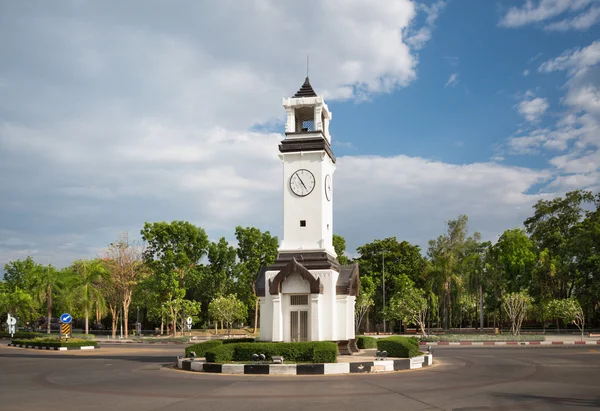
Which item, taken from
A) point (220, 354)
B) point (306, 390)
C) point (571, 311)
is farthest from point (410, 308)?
point (306, 390)

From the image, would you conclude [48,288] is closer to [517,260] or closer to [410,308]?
[410,308]

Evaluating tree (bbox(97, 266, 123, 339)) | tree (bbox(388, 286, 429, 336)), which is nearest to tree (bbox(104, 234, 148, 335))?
tree (bbox(97, 266, 123, 339))

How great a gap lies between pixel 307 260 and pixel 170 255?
3385 cm

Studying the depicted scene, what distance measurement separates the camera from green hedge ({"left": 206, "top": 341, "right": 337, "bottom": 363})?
21328 mm

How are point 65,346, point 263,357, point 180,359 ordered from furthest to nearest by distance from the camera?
1. point 65,346
2. point 180,359
3. point 263,357

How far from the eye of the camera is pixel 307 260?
89.8 ft

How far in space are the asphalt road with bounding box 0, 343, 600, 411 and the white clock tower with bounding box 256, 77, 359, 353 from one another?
235 inches

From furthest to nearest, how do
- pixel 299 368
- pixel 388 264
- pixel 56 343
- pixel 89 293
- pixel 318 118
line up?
pixel 388 264
pixel 89 293
pixel 56 343
pixel 318 118
pixel 299 368

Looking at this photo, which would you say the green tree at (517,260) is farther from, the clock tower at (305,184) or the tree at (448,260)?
the clock tower at (305,184)

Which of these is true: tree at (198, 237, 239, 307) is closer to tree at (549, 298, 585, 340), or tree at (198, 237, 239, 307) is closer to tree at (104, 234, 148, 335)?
tree at (104, 234, 148, 335)

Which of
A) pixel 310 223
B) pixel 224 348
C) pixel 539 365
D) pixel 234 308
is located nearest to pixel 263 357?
pixel 224 348

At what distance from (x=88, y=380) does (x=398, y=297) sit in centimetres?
4282

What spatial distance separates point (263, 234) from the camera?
2530 inches

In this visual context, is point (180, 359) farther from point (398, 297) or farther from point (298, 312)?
point (398, 297)
